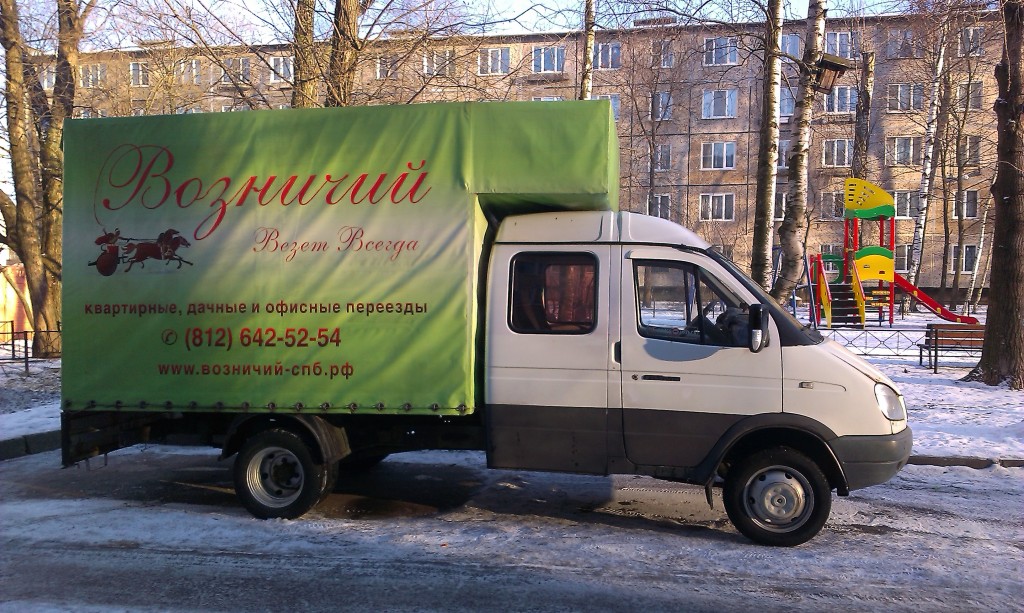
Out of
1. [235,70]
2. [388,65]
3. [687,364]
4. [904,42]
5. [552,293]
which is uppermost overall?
[904,42]

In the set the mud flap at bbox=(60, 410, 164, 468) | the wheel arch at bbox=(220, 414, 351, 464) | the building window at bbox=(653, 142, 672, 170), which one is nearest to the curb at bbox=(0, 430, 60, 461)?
the mud flap at bbox=(60, 410, 164, 468)

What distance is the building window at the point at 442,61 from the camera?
506 inches

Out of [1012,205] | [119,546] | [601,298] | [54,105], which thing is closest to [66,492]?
[119,546]

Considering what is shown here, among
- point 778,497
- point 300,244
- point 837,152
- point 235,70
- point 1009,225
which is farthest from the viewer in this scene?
Answer: point 837,152

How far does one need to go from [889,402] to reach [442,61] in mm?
10177

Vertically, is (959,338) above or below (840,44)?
below

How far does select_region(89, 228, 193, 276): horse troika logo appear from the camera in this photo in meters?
5.85

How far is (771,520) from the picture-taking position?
541 cm

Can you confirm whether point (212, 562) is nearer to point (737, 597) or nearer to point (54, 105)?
point (737, 597)

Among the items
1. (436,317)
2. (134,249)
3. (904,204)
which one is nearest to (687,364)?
(436,317)

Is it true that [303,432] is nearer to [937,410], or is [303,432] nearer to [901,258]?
[937,410]

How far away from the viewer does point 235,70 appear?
1212cm

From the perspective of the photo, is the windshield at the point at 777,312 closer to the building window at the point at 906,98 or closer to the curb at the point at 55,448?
the curb at the point at 55,448

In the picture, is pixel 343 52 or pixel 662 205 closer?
pixel 343 52
